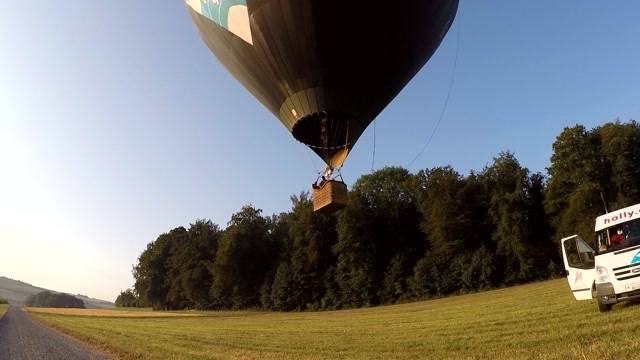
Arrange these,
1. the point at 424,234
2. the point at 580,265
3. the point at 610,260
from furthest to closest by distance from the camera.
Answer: the point at 424,234 → the point at 580,265 → the point at 610,260

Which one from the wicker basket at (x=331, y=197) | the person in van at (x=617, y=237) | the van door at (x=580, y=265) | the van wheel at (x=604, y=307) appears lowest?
the van wheel at (x=604, y=307)

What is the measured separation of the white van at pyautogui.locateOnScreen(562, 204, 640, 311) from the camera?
36.9ft

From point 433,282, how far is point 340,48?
44.5 metres

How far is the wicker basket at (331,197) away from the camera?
16031mm

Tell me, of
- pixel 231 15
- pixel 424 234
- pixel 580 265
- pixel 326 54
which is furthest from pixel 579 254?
pixel 424 234

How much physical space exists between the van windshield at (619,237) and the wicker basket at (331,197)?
23.9 ft

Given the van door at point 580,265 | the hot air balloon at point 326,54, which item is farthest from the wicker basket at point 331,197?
the van door at point 580,265

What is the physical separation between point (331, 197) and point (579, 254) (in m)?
7.22

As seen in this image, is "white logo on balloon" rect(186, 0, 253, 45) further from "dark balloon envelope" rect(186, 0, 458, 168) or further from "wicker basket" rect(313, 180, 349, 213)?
"wicker basket" rect(313, 180, 349, 213)

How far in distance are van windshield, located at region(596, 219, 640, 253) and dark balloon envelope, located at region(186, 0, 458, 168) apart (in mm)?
8822

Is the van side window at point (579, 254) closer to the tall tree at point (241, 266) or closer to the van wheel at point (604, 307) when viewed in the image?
the van wheel at point (604, 307)

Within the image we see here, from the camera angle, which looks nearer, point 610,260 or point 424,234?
point 610,260

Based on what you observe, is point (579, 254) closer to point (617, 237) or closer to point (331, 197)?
point (617, 237)

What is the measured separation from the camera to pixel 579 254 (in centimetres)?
1338
